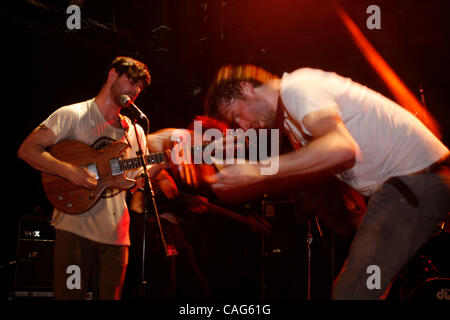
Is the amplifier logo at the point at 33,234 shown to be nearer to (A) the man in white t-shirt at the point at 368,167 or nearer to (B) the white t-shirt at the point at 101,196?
(B) the white t-shirt at the point at 101,196

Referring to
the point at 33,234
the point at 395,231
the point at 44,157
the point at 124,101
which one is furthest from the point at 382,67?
the point at 33,234

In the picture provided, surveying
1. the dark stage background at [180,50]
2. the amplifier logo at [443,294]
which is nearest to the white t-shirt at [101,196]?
the dark stage background at [180,50]

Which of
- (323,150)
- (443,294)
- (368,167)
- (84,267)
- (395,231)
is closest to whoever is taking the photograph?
(323,150)

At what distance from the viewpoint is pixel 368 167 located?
1.95 metres

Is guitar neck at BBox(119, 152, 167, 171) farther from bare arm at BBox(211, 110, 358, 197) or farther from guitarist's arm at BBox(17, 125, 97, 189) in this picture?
bare arm at BBox(211, 110, 358, 197)

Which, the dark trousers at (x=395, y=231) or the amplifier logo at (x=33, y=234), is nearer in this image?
the dark trousers at (x=395, y=231)

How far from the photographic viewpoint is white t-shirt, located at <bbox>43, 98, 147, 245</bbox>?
2.93 metres

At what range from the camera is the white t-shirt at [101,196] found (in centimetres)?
293

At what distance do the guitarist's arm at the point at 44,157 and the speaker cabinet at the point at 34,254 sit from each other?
2.14 meters

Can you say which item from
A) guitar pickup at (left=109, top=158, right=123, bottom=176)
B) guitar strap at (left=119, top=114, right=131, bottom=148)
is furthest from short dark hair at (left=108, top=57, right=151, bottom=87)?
guitar pickup at (left=109, top=158, right=123, bottom=176)

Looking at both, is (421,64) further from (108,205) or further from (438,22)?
(108,205)

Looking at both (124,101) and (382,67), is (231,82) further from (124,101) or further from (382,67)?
(382,67)

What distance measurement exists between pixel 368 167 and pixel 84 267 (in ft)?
7.02

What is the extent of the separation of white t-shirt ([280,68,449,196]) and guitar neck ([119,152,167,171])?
1871 mm
